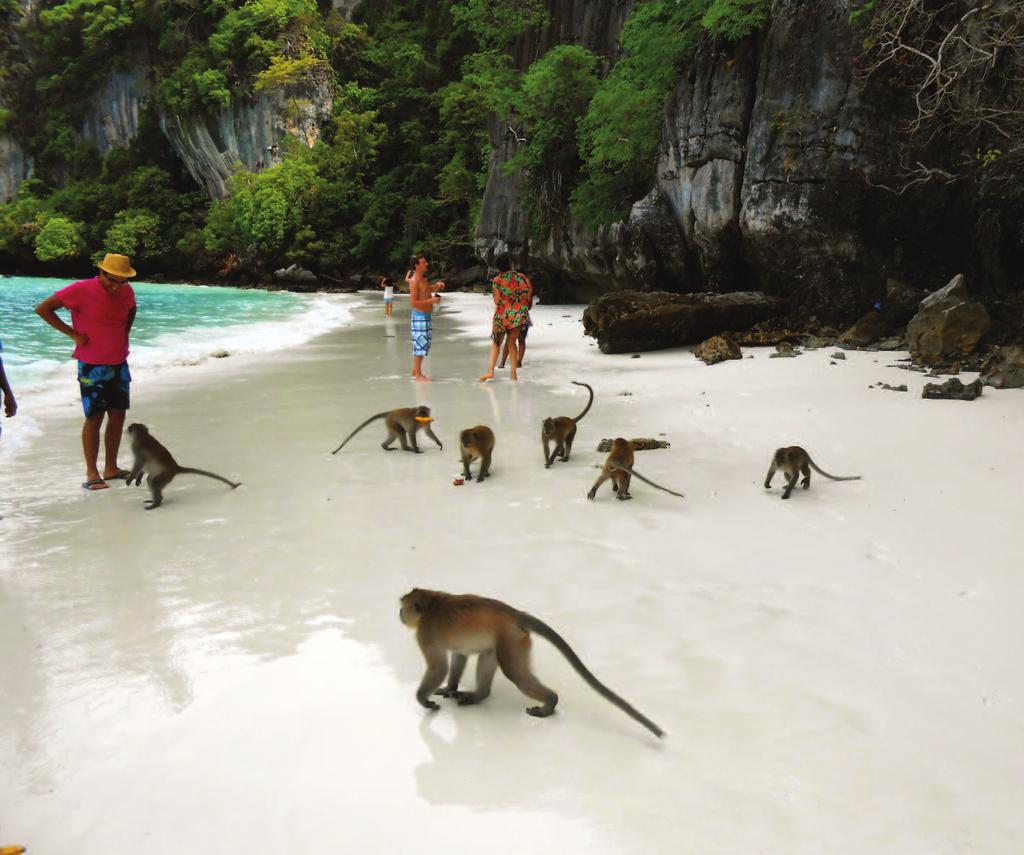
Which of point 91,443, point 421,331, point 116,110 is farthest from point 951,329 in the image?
point 116,110

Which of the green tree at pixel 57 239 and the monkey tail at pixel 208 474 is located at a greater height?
the green tree at pixel 57 239

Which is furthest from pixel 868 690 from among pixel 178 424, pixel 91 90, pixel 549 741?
pixel 91 90

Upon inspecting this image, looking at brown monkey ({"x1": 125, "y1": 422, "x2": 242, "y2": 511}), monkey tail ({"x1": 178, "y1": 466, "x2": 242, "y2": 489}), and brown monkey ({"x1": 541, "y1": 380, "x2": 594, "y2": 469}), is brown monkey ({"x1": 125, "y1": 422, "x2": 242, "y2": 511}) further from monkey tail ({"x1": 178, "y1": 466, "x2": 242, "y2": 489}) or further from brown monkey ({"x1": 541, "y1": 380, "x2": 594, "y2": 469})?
brown monkey ({"x1": 541, "y1": 380, "x2": 594, "y2": 469})

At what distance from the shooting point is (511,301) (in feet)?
36.9

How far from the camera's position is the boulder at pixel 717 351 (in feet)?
38.7

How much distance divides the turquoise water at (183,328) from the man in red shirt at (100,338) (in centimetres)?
699

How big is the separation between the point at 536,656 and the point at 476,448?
2718 mm

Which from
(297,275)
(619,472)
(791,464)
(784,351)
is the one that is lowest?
(619,472)

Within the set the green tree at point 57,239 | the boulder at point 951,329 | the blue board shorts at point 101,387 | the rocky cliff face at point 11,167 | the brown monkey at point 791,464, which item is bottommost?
the brown monkey at point 791,464

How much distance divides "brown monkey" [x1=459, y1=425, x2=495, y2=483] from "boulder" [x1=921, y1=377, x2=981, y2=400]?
5.03 metres

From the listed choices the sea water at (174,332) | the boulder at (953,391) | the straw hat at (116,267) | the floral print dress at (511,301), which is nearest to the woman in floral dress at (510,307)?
the floral print dress at (511,301)

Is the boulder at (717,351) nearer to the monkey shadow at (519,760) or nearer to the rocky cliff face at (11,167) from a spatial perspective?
the monkey shadow at (519,760)

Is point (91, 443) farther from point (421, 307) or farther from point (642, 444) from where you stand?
point (421, 307)

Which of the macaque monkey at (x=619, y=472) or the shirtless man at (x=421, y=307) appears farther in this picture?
the shirtless man at (x=421, y=307)
